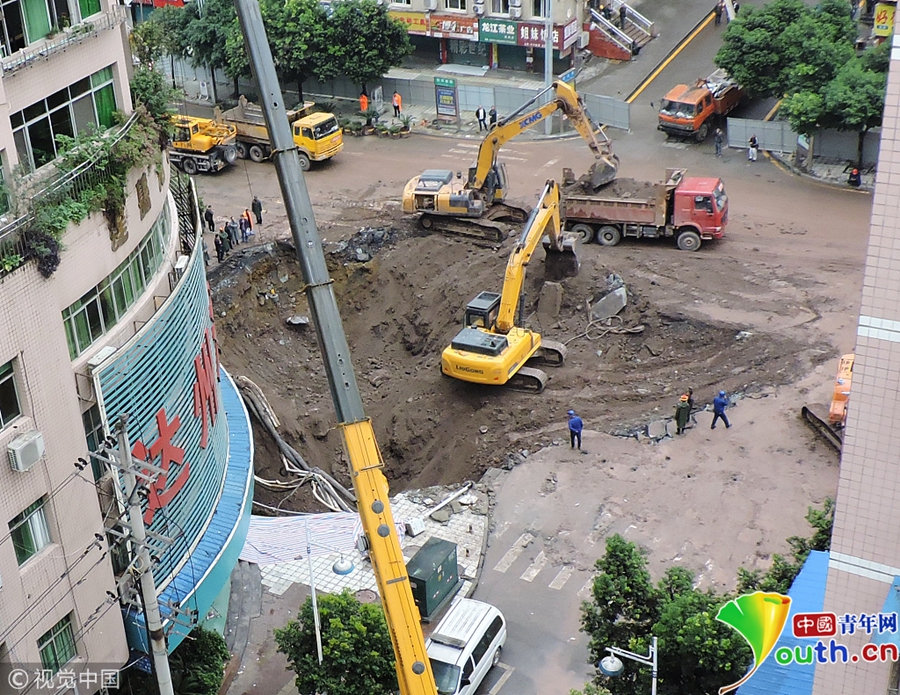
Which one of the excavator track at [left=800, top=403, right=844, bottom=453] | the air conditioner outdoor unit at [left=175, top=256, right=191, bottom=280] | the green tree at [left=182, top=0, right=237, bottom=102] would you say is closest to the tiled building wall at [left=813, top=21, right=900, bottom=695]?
the air conditioner outdoor unit at [left=175, top=256, right=191, bottom=280]

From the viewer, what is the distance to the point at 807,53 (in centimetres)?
5403

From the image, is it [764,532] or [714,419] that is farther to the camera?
[714,419]

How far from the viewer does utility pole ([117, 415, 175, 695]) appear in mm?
19750

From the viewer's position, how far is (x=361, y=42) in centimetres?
6175

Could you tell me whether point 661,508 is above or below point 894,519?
below

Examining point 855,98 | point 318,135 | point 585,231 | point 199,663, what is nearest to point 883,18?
point 855,98

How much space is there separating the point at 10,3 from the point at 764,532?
2271 centimetres

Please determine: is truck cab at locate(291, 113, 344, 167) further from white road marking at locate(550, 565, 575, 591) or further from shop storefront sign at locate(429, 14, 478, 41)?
white road marking at locate(550, 565, 575, 591)

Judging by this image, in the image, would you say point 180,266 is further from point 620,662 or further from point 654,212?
point 654,212

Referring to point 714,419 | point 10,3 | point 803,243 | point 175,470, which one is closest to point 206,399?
point 175,470

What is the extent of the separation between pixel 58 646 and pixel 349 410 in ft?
23.8

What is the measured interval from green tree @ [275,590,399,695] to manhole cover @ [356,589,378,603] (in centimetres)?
542

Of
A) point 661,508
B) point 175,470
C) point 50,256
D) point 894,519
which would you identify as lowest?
point 661,508

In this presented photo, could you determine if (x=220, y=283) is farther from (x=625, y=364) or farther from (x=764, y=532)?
(x=764, y=532)
